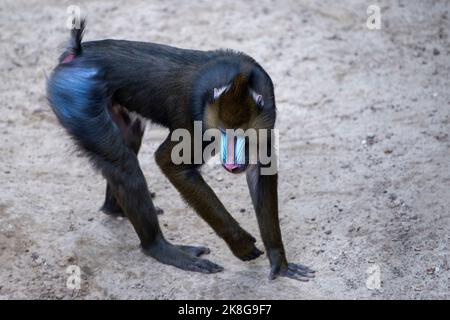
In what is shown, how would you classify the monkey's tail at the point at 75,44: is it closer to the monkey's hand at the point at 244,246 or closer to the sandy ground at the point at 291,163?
the sandy ground at the point at 291,163

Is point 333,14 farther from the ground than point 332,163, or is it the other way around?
point 333,14

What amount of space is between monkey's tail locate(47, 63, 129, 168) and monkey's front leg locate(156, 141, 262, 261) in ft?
0.89

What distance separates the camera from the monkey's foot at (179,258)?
4988 millimetres

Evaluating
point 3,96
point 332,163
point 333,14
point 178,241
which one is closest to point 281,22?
point 333,14

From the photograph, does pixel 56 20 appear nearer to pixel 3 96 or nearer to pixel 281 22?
pixel 3 96

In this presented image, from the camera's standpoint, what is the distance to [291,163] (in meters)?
6.22

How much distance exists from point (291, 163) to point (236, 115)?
5.52 feet

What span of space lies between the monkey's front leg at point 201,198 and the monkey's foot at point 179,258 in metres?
0.24

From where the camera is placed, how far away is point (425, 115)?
656 cm

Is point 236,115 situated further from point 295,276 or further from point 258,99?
point 295,276

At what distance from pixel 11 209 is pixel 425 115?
10.9 feet

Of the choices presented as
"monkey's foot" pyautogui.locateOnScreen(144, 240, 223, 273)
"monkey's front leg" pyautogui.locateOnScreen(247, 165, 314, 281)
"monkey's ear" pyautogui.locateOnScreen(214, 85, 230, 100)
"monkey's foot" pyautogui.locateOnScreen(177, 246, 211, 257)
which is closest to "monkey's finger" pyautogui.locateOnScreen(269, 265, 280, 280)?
"monkey's front leg" pyautogui.locateOnScreen(247, 165, 314, 281)

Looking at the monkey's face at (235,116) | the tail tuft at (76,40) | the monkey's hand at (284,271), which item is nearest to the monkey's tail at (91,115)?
the tail tuft at (76,40)

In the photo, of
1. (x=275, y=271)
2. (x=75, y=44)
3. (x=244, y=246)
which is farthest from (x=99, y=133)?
(x=275, y=271)
